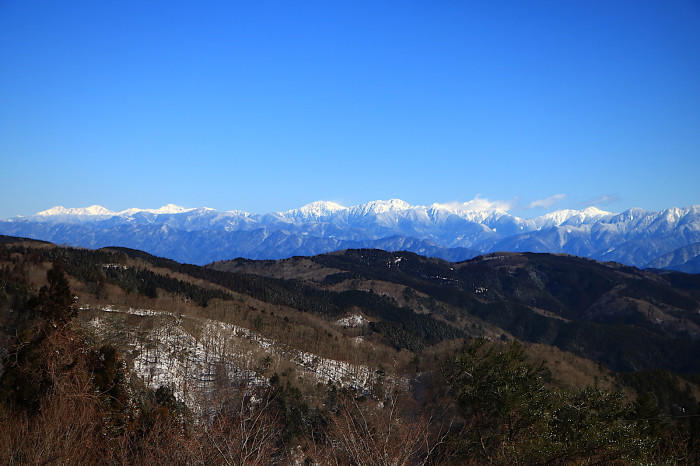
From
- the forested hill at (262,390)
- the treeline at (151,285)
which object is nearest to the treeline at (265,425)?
the forested hill at (262,390)

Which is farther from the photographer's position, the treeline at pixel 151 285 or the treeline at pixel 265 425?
the treeline at pixel 151 285

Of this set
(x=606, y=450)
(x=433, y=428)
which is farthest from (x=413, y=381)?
(x=606, y=450)

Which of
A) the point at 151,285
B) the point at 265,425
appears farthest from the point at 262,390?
the point at 151,285

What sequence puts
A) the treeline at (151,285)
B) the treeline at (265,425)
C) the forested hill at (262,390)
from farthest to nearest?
1. the treeline at (151,285)
2. the forested hill at (262,390)
3. the treeline at (265,425)

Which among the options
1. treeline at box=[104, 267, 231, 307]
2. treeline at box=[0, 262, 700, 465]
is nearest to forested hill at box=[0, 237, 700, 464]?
treeline at box=[0, 262, 700, 465]

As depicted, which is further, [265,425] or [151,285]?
[151,285]

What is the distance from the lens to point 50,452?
A: 18.8 metres

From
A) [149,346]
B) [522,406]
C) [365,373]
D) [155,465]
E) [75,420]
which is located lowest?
[365,373]

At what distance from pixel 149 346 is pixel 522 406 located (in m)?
100

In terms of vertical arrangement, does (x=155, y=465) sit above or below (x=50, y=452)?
below

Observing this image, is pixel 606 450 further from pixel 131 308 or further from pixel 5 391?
pixel 131 308

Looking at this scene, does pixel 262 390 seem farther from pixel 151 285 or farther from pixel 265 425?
pixel 151 285

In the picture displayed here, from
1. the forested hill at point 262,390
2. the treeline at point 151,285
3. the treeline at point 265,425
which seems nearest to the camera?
the treeline at point 265,425

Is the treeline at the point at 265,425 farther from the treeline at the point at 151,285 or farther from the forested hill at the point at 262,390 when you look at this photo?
the treeline at the point at 151,285
